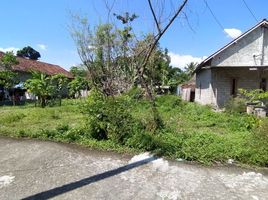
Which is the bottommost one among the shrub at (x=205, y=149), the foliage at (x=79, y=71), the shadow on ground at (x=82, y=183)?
the shadow on ground at (x=82, y=183)

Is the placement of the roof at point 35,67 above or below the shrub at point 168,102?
above

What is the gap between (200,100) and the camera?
22000 mm

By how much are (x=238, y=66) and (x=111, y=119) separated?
12.0m

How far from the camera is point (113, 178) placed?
17.1 ft

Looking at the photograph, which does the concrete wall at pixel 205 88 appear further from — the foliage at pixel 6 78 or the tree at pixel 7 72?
the foliage at pixel 6 78

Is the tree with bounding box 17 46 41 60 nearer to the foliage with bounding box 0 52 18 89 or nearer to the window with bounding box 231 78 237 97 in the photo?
the foliage with bounding box 0 52 18 89

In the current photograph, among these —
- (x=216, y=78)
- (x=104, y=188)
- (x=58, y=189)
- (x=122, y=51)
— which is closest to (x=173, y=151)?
(x=104, y=188)

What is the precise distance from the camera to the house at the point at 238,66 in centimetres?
1714

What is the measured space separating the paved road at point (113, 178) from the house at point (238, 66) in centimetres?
1231

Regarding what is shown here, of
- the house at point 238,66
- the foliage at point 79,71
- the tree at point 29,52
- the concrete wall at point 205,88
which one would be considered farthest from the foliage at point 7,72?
the tree at point 29,52

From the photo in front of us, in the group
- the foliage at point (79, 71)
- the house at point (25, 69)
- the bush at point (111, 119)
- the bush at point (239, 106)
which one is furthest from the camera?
the foliage at point (79, 71)

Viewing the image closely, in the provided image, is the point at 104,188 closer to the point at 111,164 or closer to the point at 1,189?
the point at 111,164

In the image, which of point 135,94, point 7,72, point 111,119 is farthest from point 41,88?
point 111,119

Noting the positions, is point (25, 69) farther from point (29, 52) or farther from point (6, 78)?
point (29, 52)
